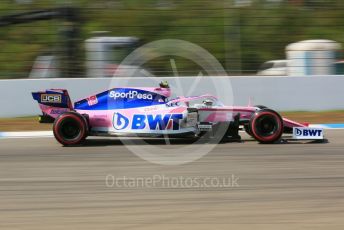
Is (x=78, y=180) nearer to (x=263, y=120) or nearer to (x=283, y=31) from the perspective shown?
(x=263, y=120)

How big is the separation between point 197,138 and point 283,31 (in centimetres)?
639

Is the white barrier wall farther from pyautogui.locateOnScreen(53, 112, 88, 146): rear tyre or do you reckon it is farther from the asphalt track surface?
the asphalt track surface

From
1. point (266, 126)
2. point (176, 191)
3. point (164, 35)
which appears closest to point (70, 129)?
point (266, 126)

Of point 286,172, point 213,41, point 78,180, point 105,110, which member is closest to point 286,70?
point 213,41

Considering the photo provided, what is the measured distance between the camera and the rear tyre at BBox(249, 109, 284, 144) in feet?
27.5

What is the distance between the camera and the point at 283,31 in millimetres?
14281

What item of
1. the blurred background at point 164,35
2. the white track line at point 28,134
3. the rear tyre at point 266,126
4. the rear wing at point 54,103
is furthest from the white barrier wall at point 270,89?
the rear tyre at point 266,126

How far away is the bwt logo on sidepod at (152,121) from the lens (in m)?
8.27

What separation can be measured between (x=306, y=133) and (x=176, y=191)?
3.38 m

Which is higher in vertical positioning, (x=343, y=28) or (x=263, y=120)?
(x=343, y=28)

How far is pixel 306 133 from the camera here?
8.59m

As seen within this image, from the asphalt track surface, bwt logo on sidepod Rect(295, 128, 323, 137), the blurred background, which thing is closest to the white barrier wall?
the blurred background

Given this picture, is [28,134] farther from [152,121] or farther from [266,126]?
[266,126]

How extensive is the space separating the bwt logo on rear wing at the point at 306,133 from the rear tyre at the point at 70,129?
307 cm
